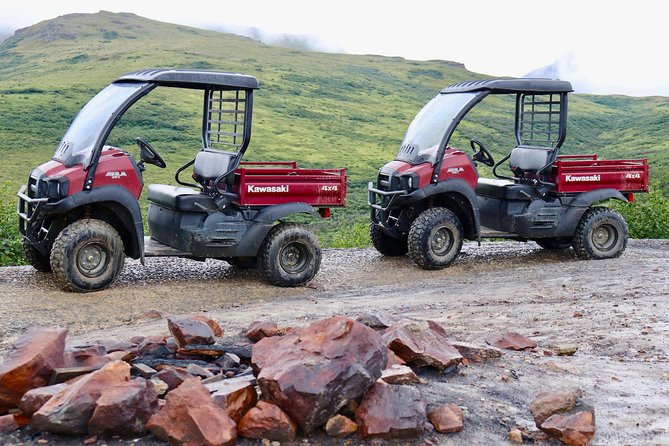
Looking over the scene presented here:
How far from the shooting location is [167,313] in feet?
29.5

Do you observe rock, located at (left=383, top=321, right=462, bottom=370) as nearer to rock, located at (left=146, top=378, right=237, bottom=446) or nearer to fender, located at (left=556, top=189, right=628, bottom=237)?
rock, located at (left=146, top=378, right=237, bottom=446)

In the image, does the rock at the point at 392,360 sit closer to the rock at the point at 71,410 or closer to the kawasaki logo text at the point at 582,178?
the rock at the point at 71,410

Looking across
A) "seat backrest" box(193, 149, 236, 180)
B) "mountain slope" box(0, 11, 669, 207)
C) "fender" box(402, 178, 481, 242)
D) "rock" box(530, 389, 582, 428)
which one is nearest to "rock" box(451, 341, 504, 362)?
"rock" box(530, 389, 582, 428)

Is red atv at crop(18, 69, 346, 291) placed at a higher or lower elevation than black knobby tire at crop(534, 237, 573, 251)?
higher

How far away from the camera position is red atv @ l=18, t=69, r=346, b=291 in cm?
957

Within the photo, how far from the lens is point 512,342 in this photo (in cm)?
655

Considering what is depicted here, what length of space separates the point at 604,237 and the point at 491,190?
5.91 ft

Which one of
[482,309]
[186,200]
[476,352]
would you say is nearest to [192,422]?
[476,352]

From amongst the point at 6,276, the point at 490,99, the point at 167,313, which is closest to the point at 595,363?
the point at 167,313

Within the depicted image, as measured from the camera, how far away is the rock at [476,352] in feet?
19.6

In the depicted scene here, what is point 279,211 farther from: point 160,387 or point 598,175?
point 160,387

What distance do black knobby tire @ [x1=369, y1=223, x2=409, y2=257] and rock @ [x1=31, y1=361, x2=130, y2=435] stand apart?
8284mm

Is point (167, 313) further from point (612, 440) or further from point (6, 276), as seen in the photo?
point (612, 440)

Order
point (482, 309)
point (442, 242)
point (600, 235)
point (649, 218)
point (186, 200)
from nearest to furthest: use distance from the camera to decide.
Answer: point (482, 309)
point (186, 200)
point (442, 242)
point (600, 235)
point (649, 218)
